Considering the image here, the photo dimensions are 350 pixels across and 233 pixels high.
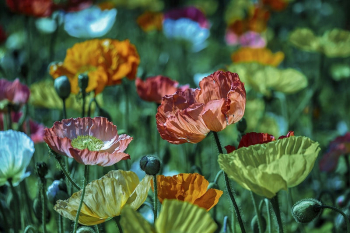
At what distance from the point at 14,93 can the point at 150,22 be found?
67.8 inches

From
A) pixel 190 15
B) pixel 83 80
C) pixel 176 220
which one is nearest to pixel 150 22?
pixel 190 15

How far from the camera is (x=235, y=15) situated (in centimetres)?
380

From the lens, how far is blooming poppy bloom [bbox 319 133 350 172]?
1792 mm

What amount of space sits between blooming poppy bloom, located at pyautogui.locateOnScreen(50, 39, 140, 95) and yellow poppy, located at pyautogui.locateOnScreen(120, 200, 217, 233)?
880mm

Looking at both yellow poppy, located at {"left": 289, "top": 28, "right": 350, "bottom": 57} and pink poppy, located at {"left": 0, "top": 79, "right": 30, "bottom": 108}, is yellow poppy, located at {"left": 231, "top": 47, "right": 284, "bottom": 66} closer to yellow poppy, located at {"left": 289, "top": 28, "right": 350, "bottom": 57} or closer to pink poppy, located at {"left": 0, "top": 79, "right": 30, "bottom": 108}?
yellow poppy, located at {"left": 289, "top": 28, "right": 350, "bottom": 57}

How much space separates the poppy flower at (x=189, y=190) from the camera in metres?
1.03

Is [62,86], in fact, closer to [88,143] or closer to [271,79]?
[88,143]

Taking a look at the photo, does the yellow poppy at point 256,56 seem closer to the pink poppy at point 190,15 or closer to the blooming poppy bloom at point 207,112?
the pink poppy at point 190,15

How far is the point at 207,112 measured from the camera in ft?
3.34

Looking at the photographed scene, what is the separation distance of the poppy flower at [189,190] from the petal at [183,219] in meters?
0.27

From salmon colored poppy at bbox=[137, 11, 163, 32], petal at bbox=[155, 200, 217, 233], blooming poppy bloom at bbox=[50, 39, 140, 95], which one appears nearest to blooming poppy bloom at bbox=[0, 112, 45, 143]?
blooming poppy bloom at bbox=[50, 39, 140, 95]

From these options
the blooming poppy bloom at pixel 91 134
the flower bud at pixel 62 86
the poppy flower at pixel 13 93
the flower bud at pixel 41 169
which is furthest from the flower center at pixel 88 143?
the poppy flower at pixel 13 93

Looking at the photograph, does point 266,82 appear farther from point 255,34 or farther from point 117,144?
point 255,34

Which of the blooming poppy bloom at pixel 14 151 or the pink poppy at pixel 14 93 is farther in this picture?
the pink poppy at pixel 14 93
